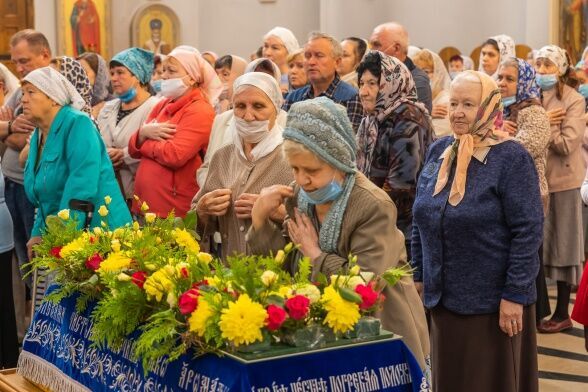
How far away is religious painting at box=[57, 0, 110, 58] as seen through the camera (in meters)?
19.4

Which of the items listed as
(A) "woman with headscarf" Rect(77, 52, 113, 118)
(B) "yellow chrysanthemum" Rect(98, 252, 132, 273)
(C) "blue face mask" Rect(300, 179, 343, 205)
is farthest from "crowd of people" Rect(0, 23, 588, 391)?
(B) "yellow chrysanthemum" Rect(98, 252, 132, 273)

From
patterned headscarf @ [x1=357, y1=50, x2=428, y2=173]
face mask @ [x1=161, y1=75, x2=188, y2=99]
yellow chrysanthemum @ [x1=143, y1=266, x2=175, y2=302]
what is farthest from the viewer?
face mask @ [x1=161, y1=75, x2=188, y2=99]

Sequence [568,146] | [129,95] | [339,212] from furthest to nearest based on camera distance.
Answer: [568,146], [129,95], [339,212]

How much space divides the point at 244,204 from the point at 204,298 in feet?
5.43

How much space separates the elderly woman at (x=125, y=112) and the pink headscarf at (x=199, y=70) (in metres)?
0.61

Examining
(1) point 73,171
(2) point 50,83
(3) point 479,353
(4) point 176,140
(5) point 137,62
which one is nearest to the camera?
(3) point 479,353

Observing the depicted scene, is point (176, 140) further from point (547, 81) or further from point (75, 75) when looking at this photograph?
point (547, 81)

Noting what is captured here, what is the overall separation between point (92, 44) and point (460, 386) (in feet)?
52.8

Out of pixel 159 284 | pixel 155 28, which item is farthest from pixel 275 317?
pixel 155 28

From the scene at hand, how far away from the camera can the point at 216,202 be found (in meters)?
5.13

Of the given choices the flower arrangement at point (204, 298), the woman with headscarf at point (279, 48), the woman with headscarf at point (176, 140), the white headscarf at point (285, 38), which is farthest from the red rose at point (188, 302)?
the white headscarf at point (285, 38)

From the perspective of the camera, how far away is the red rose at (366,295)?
11.4ft

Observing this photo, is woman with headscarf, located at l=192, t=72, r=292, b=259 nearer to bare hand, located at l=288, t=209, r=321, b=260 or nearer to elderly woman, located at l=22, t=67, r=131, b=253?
bare hand, located at l=288, t=209, r=321, b=260

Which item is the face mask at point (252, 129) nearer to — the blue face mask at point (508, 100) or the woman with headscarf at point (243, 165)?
the woman with headscarf at point (243, 165)
